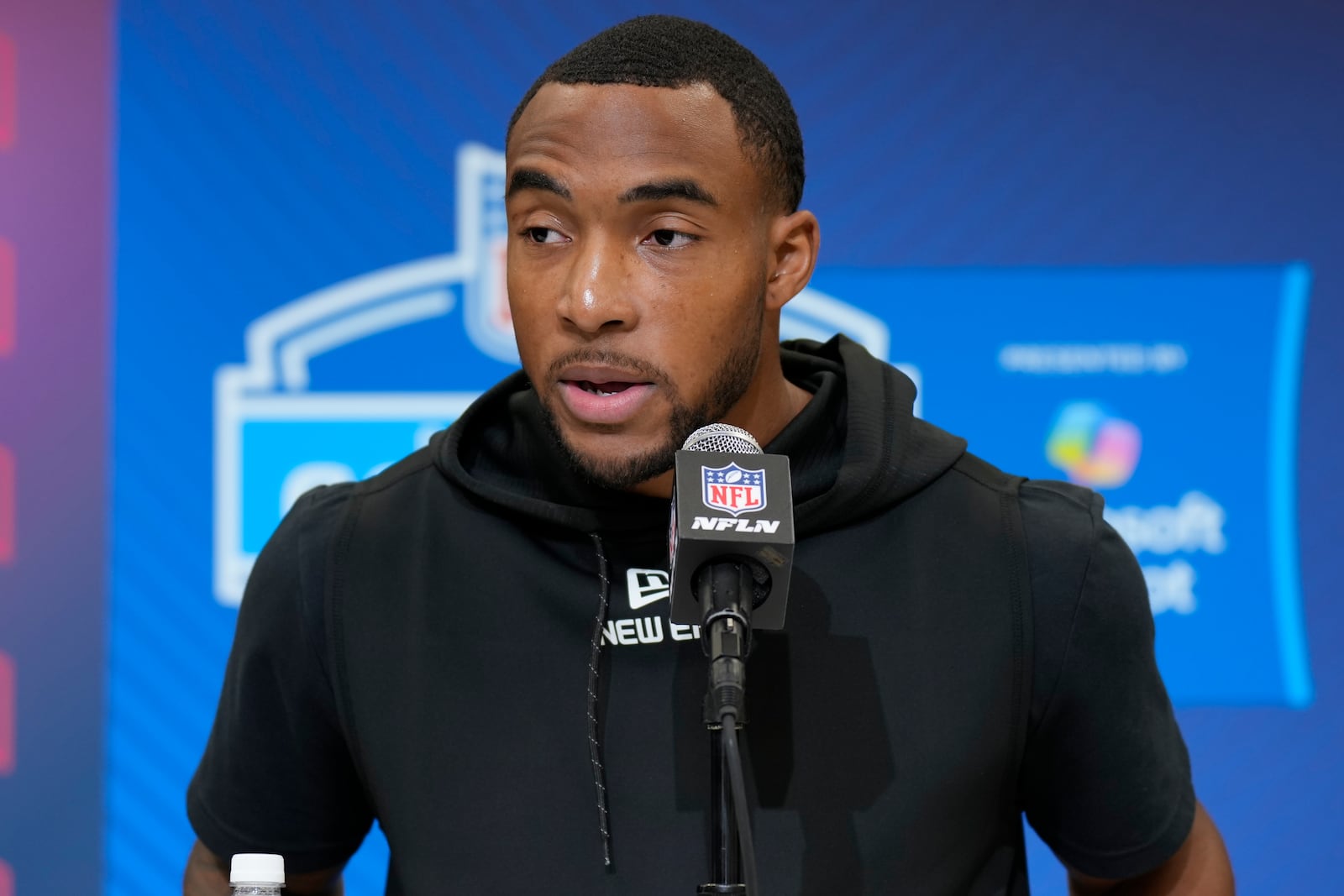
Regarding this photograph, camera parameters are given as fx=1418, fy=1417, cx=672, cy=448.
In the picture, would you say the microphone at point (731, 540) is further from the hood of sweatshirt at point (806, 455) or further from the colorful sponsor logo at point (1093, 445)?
the colorful sponsor logo at point (1093, 445)

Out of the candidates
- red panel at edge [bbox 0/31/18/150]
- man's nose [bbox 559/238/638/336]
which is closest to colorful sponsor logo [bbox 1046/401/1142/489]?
man's nose [bbox 559/238/638/336]

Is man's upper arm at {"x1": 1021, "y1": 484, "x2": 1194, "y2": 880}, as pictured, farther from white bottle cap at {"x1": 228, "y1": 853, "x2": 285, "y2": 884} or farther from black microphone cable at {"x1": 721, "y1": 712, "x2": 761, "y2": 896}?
white bottle cap at {"x1": 228, "y1": 853, "x2": 285, "y2": 884}

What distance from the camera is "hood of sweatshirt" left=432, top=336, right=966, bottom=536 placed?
4.31ft

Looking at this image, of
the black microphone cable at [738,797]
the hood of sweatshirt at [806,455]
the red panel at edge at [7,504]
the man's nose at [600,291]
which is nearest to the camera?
the black microphone cable at [738,797]

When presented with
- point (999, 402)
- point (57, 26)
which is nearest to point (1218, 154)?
point (999, 402)

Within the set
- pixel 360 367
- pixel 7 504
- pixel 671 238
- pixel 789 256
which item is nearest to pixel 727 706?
pixel 671 238

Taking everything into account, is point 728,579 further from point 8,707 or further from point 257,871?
point 8,707

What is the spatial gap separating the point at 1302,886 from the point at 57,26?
2.58m

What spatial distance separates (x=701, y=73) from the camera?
1272 mm

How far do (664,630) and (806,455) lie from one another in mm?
227

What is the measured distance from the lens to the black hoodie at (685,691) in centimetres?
125

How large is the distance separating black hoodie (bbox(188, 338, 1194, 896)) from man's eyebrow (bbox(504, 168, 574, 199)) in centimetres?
24

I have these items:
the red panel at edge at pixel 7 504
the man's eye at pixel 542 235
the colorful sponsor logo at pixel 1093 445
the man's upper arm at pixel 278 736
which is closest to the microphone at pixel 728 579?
the man's eye at pixel 542 235

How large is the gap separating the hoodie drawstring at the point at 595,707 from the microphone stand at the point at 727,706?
13.1 inches
